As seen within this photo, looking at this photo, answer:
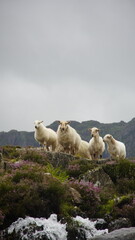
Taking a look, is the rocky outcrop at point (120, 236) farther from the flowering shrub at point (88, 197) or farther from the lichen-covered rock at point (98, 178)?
the lichen-covered rock at point (98, 178)

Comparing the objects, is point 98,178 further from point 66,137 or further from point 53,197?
point 66,137

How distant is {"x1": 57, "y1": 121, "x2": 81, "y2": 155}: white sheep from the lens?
2466 cm

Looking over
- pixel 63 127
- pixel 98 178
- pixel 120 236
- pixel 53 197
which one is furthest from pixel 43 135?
pixel 120 236

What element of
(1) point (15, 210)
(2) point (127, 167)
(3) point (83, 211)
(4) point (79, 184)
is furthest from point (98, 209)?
(2) point (127, 167)

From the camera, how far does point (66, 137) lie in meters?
24.7

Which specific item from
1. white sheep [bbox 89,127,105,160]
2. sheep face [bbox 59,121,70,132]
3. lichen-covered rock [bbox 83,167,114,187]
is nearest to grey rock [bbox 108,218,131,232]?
lichen-covered rock [bbox 83,167,114,187]

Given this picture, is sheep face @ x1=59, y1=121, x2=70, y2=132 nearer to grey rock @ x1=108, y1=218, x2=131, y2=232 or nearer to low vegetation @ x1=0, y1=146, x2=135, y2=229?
low vegetation @ x1=0, y1=146, x2=135, y2=229

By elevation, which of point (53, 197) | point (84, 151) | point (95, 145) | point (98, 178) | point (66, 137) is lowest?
point (53, 197)

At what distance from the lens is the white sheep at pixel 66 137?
80.9 feet

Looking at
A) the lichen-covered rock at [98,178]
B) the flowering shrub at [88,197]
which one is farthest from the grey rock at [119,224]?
the lichen-covered rock at [98,178]

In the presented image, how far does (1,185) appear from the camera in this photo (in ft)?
45.5

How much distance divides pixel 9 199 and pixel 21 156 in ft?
28.3

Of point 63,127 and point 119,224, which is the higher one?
point 63,127

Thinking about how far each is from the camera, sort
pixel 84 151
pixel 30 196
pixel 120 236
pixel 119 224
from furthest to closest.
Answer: pixel 84 151
pixel 119 224
pixel 30 196
pixel 120 236
